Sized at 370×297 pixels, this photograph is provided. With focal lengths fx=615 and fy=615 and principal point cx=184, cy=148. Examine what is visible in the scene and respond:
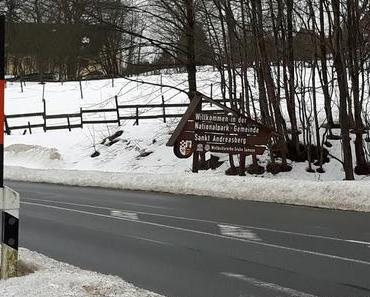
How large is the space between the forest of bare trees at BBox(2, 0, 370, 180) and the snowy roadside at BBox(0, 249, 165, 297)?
559 inches

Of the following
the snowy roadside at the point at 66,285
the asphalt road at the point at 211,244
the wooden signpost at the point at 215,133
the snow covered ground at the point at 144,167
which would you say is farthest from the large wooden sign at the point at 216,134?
the snowy roadside at the point at 66,285

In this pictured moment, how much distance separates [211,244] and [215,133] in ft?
33.6

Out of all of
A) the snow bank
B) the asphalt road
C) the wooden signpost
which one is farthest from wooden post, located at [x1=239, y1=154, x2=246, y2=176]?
the asphalt road

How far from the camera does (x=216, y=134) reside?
19.3 metres

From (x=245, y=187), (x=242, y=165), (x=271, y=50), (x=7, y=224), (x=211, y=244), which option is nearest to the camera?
(x=7, y=224)

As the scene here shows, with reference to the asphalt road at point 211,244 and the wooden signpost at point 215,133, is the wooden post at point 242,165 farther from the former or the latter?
the asphalt road at point 211,244

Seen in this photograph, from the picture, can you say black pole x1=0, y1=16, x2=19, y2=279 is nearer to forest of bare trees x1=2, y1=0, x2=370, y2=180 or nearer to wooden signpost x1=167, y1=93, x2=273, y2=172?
wooden signpost x1=167, y1=93, x2=273, y2=172

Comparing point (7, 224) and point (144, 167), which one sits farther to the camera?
point (144, 167)

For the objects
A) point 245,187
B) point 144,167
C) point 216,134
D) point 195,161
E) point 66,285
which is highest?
point 216,134

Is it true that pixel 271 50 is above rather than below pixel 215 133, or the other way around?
above

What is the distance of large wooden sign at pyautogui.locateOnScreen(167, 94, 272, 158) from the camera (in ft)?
62.3

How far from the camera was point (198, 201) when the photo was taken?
1522 cm

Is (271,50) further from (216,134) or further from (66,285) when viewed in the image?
(66,285)

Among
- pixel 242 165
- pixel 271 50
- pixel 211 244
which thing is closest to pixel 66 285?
pixel 211 244
